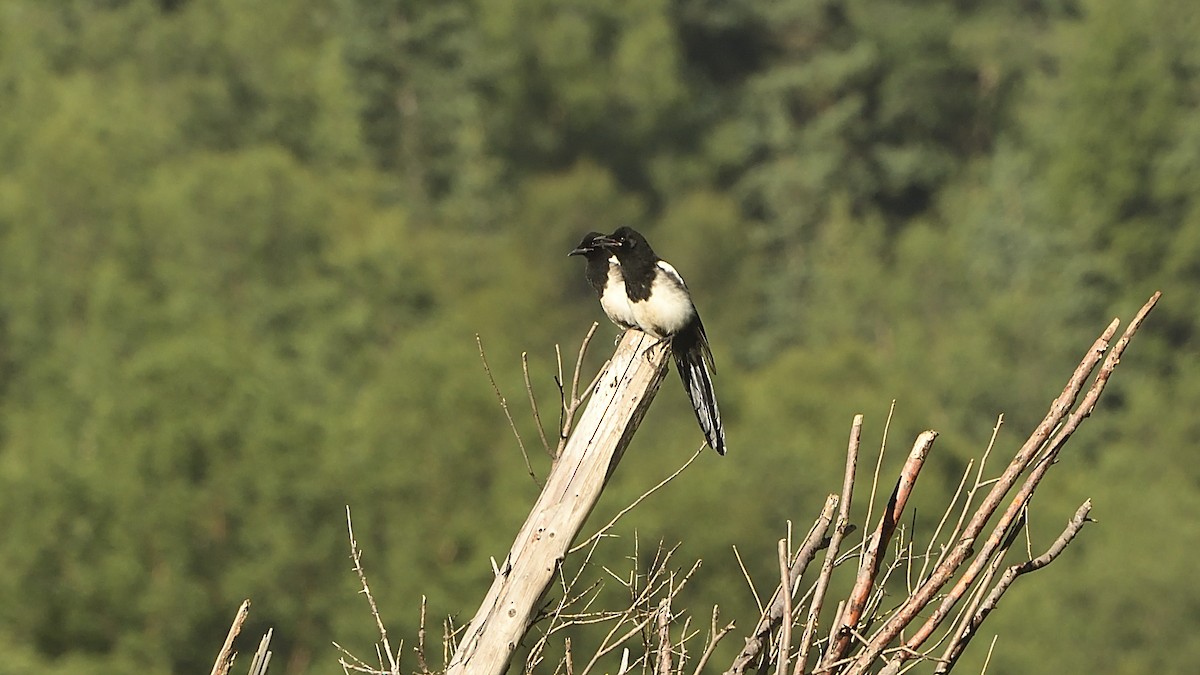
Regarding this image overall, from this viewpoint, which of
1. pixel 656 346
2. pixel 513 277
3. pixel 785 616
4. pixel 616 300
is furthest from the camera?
pixel 513 277

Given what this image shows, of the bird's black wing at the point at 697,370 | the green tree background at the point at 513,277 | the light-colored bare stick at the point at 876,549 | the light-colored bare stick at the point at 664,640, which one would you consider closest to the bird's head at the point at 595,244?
the bird's black wing at the point at 697,370

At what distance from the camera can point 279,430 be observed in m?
42.9

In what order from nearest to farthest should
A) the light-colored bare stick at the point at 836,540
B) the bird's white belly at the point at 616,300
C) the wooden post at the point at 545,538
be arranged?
1. the light-colored bare stick at the point at 836,540
2. the wooden post at the point at 545,538
3. the bird's white belly at the point at 616,300

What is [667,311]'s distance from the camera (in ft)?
27.9

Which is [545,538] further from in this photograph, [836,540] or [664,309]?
[664,309]

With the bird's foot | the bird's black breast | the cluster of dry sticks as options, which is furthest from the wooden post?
the bird's black breast

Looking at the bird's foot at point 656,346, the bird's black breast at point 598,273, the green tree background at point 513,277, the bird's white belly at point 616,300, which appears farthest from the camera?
the green tree background at point 513,277

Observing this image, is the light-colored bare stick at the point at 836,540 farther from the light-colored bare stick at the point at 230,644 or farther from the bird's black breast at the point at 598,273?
the bird's black breast at the point at 598,273

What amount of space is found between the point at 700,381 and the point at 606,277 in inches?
34.3

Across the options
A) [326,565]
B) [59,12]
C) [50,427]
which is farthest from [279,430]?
[59,12]

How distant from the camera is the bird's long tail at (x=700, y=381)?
26.2 ft

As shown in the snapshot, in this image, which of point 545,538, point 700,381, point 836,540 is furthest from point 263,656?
point 700,381

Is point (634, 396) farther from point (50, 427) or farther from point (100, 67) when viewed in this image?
point (100, 67)

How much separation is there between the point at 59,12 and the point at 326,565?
1866 inches
